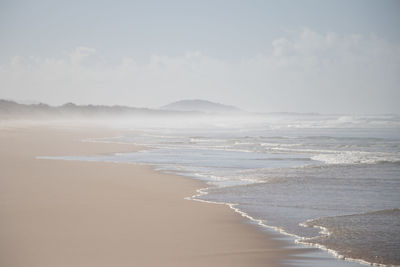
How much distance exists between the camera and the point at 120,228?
6.28 m

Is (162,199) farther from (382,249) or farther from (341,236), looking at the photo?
(382,249)

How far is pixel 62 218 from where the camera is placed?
6.80 metres

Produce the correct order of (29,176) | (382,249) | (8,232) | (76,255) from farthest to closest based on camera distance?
(29,176) < (8,232) < (382,249) < (76,255)

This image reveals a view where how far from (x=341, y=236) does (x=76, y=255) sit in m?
3.30

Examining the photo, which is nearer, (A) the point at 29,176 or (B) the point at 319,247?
(B) the point at 319,247

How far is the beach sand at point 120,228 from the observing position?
509 cm

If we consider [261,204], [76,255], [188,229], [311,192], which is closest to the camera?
[76,255]

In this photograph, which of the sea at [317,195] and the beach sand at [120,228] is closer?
the beach sand at [120,228]

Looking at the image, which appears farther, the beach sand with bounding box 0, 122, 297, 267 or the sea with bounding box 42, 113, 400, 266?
the sea with bounding box 42, 113, 400, 266

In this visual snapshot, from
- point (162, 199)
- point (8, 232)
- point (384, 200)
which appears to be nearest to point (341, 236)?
point (384, 200)

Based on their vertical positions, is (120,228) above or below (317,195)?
below

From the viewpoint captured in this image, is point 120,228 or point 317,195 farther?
point 317,195

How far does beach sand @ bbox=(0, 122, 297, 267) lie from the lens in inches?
200

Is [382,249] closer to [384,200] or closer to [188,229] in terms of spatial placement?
[188,229]
